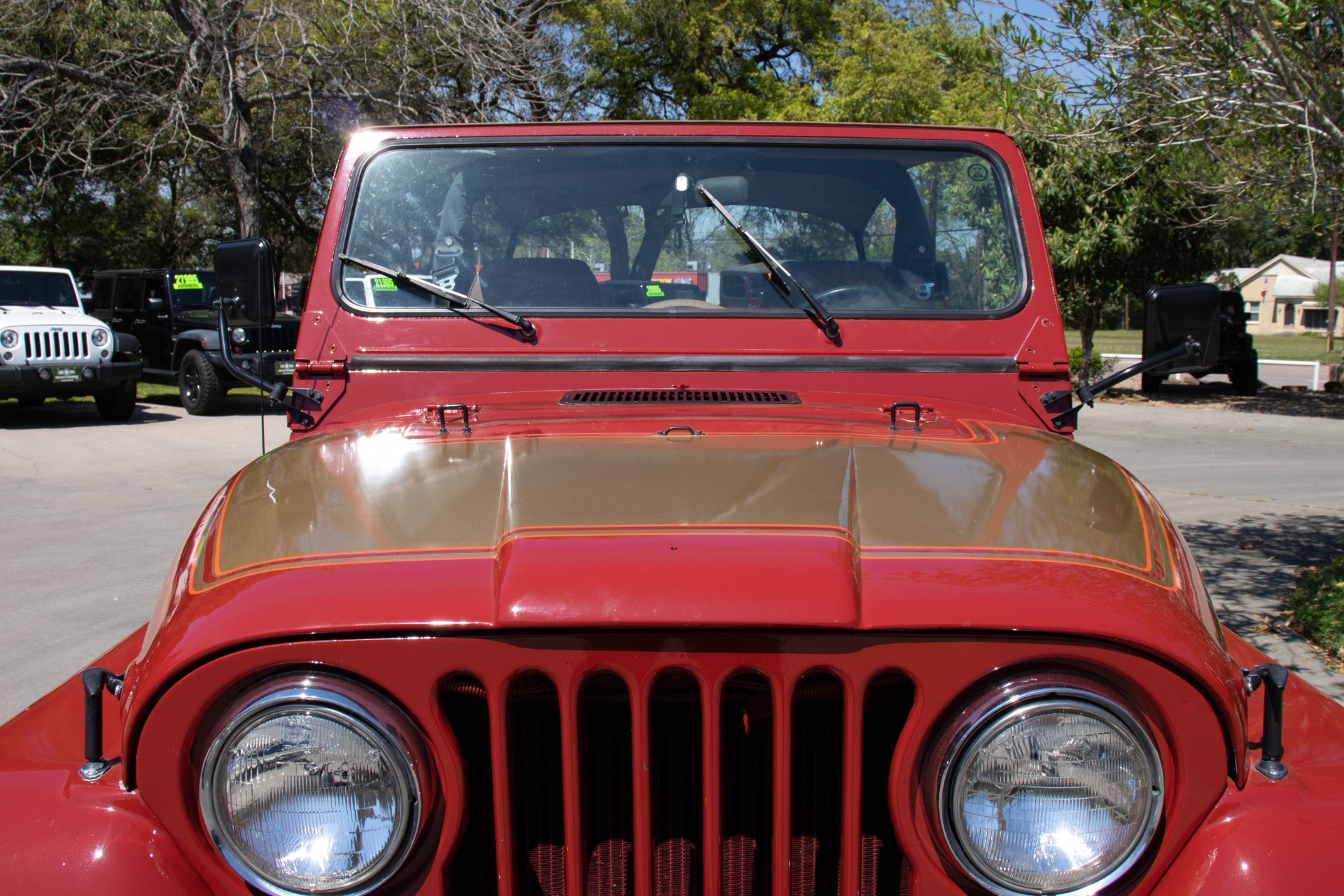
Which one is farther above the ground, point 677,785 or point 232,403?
point 677,785

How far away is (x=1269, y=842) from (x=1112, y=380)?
147 centimetres

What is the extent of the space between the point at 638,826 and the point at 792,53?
75.2ft

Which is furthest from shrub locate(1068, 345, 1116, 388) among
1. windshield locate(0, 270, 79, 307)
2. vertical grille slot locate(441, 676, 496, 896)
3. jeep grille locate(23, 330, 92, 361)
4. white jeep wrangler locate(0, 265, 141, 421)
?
vertical grille slot locate(441, 676, 496, 896)

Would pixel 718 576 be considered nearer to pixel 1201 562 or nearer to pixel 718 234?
pixel 718 234

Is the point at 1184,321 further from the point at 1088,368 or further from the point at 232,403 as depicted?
the point at 1088,368

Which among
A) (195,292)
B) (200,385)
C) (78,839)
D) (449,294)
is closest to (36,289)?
(200,385)

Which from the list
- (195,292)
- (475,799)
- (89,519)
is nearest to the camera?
(475,799)

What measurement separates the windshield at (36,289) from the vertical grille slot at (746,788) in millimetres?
14411

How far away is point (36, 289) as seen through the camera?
13.7 metres

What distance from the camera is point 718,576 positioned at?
131 centimetres

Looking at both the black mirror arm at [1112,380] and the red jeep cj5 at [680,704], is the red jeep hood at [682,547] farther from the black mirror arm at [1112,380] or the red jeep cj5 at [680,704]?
the black mirror arm at [1112,380]

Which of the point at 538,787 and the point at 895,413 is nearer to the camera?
the point at 538,787

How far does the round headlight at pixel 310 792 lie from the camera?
1.27 meters

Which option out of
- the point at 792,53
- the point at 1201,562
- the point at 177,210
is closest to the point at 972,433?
the point at 1201,562
